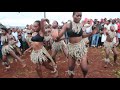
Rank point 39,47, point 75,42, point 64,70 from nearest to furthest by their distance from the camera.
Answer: point 75,42
point 39,47
point 64,70

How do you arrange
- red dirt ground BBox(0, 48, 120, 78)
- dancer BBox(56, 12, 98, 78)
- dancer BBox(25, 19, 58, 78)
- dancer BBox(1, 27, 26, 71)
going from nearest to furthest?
dancer BBox(56, 12, 98, 78) < dancer BBox(25, 19, 58, 78) < red dirt ground BBox(0, 48, 120, 78) < dancer BBox(1, 27, 26, 71)

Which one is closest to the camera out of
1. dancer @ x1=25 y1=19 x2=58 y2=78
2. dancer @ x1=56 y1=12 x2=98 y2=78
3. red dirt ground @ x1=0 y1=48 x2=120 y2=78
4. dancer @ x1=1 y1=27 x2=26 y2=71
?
dancer @ x1=56 y1=12 x2=98 y2=78

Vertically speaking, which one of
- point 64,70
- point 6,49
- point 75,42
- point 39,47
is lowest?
point 64,70

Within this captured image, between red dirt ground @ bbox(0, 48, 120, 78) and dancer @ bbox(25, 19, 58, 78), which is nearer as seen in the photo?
dancer @ bbox(25, 19, 58, 78)

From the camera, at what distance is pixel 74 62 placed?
7.50 metres

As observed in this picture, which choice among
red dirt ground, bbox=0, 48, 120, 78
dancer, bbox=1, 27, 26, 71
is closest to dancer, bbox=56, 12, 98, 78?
red dirt ground, bbox=0, 48, 120, 78

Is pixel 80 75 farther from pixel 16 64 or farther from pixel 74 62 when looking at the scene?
pixel 16 64

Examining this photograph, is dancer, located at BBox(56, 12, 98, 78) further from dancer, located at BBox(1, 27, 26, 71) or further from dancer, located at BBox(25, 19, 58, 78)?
dancer, located at BBox(1, 27, 26, 71)

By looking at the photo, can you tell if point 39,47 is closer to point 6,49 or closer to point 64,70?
point 64,70

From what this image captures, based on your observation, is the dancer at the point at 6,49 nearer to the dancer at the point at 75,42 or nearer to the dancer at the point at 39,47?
the dancer at the point at 39,47

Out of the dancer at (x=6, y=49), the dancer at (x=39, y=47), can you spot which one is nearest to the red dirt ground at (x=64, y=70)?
the dancer at (x=6, y=49)

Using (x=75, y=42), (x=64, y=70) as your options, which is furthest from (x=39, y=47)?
(x=64, y=70)

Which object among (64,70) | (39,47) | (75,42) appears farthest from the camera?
(64,70)
